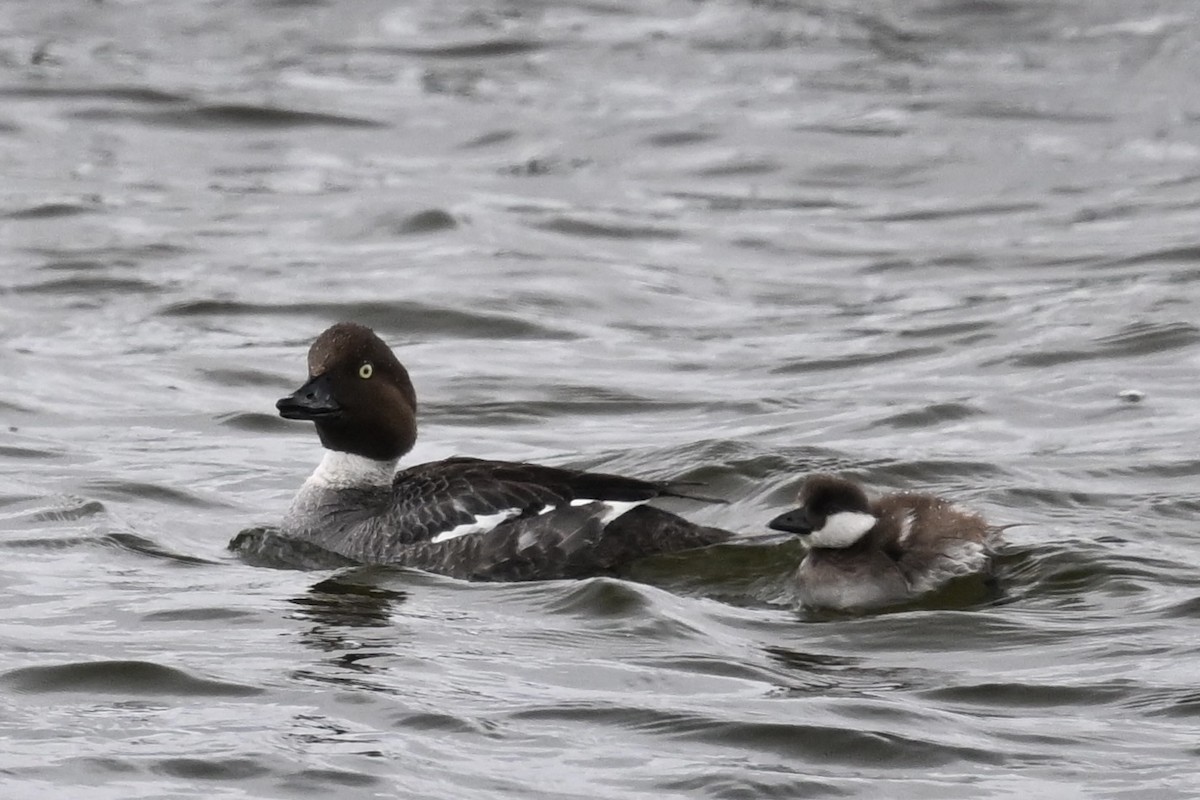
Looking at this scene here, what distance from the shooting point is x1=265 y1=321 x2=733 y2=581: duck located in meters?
8.67

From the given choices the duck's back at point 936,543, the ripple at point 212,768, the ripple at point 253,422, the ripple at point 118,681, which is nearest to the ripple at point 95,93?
the ripple at point 253,422

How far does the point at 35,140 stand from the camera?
64.0 ft

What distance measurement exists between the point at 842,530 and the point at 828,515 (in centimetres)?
9

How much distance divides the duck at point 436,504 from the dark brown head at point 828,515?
0.72m

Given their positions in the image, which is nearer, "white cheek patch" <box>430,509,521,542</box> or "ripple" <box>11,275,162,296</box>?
"white cheek patch" <box>430,509,521,542</box>

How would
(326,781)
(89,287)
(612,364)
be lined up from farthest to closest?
(89,287) < (612,364) < (326,781)

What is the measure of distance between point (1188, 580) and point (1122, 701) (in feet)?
4.93

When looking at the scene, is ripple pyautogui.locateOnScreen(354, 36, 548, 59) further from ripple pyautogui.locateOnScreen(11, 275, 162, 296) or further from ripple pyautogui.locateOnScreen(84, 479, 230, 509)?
ripple pyautogui.locateOnScreen(84, 479, 230, 509)

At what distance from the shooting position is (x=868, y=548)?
8.23 metres

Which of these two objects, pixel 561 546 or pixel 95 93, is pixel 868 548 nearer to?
pixel 561 546

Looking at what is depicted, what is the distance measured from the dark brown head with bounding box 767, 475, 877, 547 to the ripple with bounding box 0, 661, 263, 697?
2.06m

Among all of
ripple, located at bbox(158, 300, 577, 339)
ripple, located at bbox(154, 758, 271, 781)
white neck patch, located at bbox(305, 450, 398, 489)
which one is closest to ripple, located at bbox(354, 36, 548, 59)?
ripple, located at bbox(158, 300, 577, 339)

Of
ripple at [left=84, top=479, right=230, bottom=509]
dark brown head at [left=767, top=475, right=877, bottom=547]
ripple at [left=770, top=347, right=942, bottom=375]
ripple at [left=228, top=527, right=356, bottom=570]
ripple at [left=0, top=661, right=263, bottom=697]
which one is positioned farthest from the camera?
ripple at [left=770, top=347, right=942, bottom=375]

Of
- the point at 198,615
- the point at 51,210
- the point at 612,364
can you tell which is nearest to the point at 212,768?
the point at 198,615
